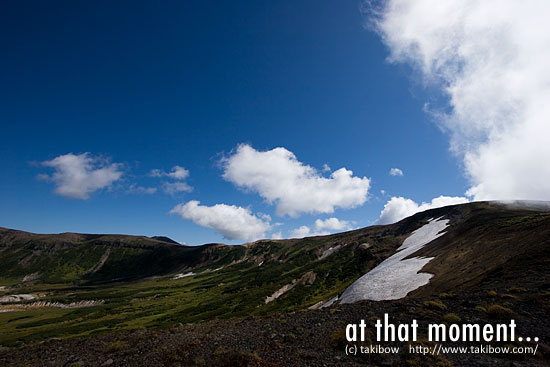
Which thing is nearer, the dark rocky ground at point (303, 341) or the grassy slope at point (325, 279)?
the dark rocky ground at point (303, 341)

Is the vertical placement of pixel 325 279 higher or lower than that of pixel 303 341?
lower

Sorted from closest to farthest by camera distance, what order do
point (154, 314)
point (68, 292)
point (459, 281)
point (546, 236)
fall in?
point (459, 281) < point (546, 236) < point (154, 314) < point (68, 292)

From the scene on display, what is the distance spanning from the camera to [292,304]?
233 feet

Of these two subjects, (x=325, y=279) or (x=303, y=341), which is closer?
(x=303, y=341)

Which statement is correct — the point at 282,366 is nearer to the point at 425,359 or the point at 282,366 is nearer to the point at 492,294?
the point at 425,359

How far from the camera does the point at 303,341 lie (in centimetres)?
1794

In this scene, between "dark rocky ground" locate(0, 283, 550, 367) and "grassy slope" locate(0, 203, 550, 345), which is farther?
"grassy slope" locate(0, 203, 550, 345)

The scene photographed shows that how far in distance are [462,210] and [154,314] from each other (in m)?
135

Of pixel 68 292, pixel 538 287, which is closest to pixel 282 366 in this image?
pixel 538 287

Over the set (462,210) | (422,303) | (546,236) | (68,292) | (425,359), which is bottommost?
(68,292)

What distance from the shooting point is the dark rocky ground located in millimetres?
14406

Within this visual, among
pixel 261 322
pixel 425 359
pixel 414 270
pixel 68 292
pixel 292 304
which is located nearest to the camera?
pixel 425 359

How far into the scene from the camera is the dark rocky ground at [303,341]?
14406 millimetres

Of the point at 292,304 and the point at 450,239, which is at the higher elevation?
the point at 450,239
